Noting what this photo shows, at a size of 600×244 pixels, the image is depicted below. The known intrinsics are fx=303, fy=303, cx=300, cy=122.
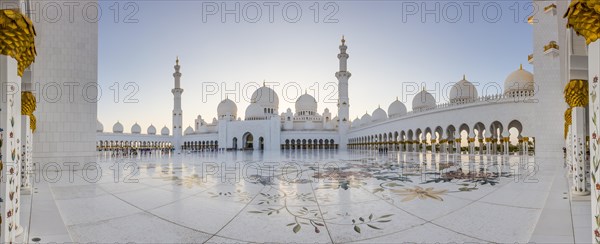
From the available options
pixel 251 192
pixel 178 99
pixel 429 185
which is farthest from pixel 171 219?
pixel 178 99

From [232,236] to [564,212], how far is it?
7.48 feet

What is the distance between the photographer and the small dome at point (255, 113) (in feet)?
98.4

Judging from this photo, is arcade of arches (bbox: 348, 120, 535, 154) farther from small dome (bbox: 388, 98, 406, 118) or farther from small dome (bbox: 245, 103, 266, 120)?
small dome (bbox: 245, 103, 266, 120)

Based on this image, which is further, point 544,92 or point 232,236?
point 544,92

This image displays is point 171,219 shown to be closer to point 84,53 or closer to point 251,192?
point 251,192

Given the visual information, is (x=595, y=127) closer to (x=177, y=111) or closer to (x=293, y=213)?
(x=293, y=213)

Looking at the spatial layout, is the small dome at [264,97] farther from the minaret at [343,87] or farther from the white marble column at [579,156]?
the white marble column at [579,156]

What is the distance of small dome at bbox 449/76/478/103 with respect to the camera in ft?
58.1

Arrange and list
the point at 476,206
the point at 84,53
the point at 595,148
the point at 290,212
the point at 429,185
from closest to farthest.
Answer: the point at 595,148
the point at 290,212
the point at 476,206
the point at 429,185
the point at 84,53

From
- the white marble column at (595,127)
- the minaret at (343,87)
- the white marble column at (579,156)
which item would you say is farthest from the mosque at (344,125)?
the white marble column at (595,127)

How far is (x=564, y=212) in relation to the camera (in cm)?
213

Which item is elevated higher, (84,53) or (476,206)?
(84,53)

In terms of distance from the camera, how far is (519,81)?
14.6 metres

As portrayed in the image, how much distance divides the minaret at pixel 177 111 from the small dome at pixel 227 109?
13.0 ft
